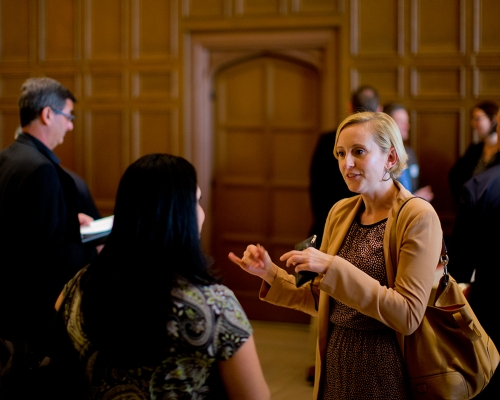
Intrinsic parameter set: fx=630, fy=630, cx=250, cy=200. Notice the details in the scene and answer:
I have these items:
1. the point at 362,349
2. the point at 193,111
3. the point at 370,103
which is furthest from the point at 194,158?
the point at 362,349

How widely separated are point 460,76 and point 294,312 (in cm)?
250

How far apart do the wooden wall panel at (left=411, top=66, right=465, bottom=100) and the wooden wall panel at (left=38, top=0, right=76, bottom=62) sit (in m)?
3.20

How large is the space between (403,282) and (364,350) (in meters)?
0.28

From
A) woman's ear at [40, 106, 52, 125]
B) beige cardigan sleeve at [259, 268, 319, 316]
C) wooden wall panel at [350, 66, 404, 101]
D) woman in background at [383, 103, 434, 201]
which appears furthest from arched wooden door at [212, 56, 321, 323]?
beige cardigan sleeve at [259, 268, 319, 316]

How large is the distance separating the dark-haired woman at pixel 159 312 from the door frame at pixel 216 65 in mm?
3892

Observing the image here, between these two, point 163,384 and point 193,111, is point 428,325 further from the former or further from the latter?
point 193,111

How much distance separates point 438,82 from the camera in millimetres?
5184

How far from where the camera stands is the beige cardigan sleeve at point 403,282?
1.80 m

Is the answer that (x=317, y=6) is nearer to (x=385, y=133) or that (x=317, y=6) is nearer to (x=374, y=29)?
(x=374, y=29)

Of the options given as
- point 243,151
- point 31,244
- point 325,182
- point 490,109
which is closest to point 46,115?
point 31,244

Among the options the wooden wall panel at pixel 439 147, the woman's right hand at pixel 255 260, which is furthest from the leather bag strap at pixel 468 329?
the wooden wall panel at pixel 439 147

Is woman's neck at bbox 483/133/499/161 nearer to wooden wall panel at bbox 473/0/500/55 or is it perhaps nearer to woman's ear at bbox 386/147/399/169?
wooden wall panel at bbox 473/0/500/55

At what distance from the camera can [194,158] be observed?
577 centimetres

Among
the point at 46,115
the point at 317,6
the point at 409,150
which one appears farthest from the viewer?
the point at 317,6
